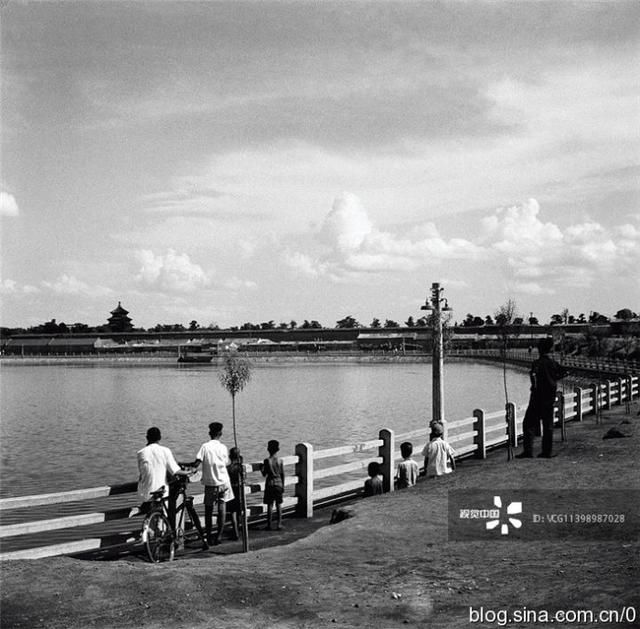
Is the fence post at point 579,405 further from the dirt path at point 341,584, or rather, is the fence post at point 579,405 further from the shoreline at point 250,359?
the shoreline at point 250,359

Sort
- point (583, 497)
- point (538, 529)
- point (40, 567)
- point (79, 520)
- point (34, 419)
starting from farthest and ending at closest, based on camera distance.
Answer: point (34, 419) → point (583, 497) → point (538, 529) → point (79, 520) → point (40, 567)

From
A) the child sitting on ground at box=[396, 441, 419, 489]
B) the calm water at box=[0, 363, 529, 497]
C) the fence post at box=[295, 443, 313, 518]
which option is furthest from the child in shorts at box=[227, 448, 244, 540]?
the calm water at box=[0, 363, 529, 497]

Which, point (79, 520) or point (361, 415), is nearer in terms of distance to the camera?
Result: point (79, 520)

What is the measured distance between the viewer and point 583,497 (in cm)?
1195

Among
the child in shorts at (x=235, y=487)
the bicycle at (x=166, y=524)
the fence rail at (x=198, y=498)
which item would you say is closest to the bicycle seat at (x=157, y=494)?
the bicycle at (x=166, y=524)

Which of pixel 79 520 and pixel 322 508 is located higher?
pixel 79 520

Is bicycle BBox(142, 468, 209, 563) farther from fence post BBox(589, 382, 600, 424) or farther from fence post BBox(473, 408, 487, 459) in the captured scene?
fence post BBox(589, 382, 600, 424)

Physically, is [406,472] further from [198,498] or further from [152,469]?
[152,469]

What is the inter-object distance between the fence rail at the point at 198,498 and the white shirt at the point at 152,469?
0.63 m

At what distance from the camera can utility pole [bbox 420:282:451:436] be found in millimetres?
25953

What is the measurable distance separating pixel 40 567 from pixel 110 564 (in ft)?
2.42

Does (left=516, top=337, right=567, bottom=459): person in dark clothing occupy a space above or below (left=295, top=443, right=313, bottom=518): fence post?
above

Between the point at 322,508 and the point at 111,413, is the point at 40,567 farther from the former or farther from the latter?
the point at 111,413

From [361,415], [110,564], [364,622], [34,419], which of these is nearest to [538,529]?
[364,622]
